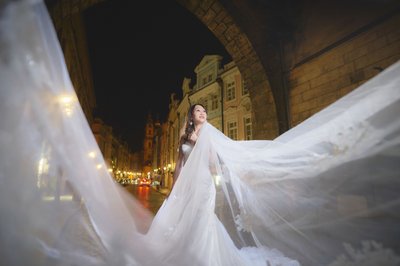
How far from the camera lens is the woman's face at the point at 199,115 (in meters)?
3.53

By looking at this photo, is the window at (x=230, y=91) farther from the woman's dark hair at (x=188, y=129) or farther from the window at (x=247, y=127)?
the woman's dark hair at (x=188, y=129)

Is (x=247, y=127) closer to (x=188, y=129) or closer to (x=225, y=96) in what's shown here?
(x=225, y=96)

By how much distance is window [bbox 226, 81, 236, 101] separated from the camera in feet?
63.6

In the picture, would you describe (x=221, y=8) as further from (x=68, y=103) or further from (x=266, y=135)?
(x=68, y=103)

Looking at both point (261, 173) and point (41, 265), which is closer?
point (41, 265)

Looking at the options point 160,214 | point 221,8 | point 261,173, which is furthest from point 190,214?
point 221,8

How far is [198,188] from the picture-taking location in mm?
2650

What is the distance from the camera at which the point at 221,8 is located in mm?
5309

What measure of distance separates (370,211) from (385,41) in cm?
275

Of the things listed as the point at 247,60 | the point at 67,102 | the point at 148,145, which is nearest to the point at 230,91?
the point at 247,60

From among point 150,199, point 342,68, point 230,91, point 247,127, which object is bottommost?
point 150,199

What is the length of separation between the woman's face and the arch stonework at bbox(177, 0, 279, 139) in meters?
2.29

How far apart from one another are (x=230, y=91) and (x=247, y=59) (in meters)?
14.2

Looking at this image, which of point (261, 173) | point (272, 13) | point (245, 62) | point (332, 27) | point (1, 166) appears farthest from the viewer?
point (245, 62)
